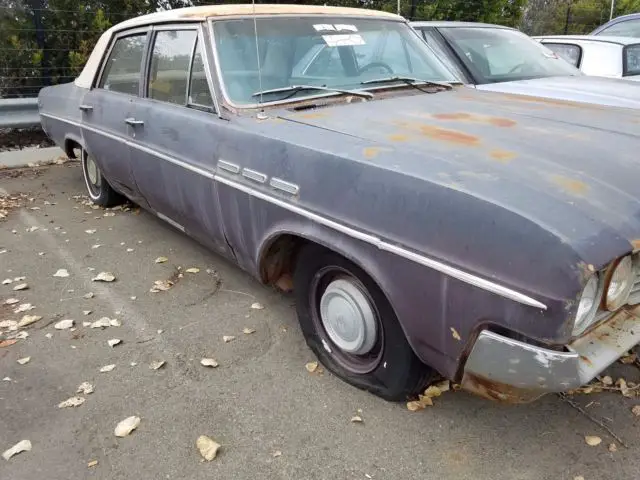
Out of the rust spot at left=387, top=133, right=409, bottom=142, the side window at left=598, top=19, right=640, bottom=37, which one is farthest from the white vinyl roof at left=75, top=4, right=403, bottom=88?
the side window at left=598, top=19, right=640, bottom=37

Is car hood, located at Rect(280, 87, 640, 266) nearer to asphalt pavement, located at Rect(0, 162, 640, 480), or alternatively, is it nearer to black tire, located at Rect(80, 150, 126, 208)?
asphalt pavement, located at Rect(0, 162, 640, 480)

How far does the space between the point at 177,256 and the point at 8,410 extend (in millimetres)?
1847

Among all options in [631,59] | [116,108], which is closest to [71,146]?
[116,108]

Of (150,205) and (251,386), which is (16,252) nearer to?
(150,205)

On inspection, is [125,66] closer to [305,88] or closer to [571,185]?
[305,88]

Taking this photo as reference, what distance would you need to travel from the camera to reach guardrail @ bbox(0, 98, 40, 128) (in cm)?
670

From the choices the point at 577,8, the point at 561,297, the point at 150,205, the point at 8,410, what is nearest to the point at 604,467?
the point at 561,297

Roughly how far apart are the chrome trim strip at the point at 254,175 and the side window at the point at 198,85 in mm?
587

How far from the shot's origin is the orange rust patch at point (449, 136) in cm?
238

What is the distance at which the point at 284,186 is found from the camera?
2572 mm

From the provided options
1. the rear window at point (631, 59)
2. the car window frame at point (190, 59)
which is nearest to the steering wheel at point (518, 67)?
the rear window at point (631, 59)

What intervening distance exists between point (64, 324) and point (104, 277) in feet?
2.11

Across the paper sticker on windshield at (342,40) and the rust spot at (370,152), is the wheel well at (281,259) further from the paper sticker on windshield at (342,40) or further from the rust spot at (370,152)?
the paper sticker on windshield at (342,40)

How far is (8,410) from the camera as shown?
2.62 metres
